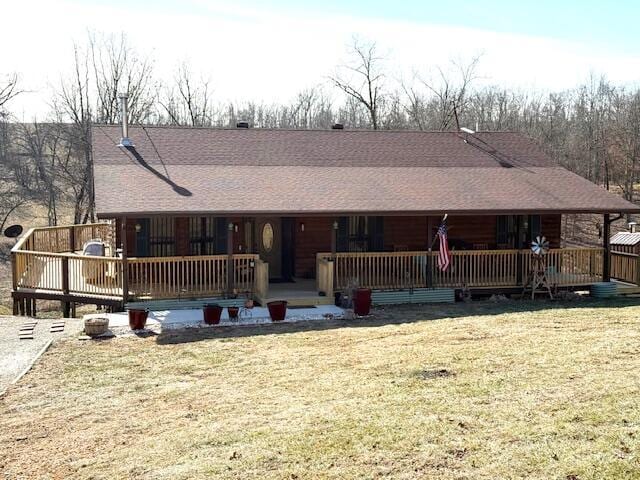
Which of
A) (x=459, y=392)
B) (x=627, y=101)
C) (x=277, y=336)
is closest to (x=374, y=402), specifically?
(x=459, y=392)

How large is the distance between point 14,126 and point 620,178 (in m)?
64.0

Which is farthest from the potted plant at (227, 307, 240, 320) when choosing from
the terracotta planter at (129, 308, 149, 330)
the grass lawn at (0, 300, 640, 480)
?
the terracotta planter at (129, 308, 149, 330)

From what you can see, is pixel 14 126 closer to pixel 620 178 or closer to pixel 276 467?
pixel 620 178

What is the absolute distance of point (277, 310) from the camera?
14.4 m

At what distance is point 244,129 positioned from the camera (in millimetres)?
21516

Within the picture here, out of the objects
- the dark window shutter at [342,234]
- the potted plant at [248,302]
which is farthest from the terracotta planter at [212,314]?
the dark window shutter at [342,234]

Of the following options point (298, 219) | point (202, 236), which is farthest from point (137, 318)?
point (298, 219)

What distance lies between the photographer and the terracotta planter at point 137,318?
44.2 feet

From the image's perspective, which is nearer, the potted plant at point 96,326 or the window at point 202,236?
the potted plant at point 96,326

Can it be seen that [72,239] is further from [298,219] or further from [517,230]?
[517,230]

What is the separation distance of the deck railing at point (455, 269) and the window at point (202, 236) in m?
2.93

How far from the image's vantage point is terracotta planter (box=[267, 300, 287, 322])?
1431 centimetres

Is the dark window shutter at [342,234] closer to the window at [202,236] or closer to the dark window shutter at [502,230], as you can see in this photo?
the window at [202,236]

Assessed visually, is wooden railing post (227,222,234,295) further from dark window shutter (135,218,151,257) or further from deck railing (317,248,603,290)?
dark window shutter (135,218,151,257)
